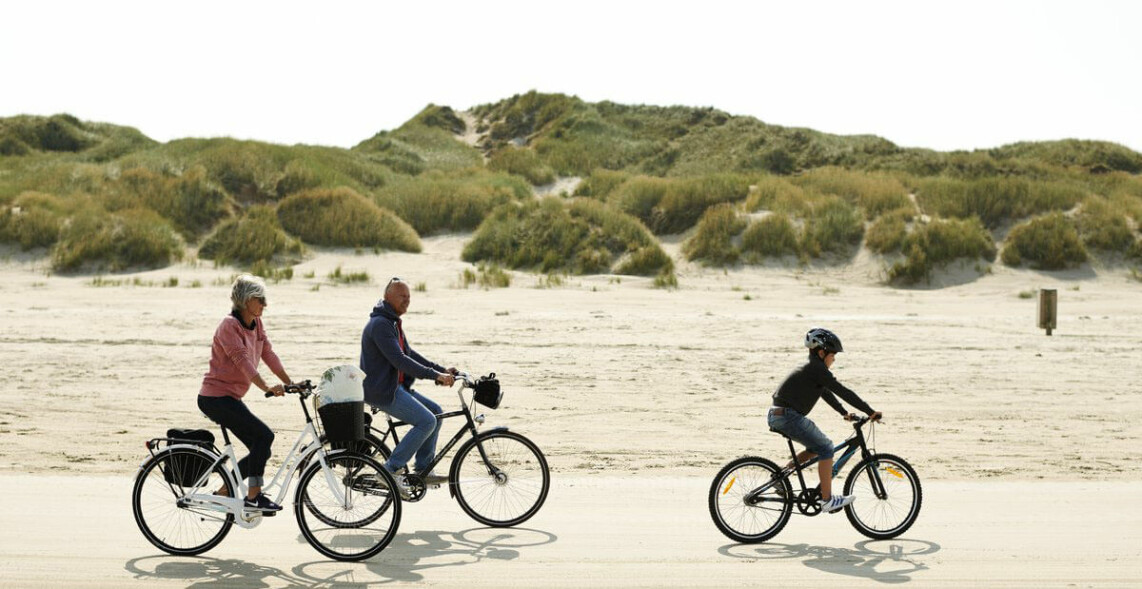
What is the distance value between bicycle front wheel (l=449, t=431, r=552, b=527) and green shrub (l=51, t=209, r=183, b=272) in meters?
21.4

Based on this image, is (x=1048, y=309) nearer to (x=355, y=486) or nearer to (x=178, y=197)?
(x=355, y=486)

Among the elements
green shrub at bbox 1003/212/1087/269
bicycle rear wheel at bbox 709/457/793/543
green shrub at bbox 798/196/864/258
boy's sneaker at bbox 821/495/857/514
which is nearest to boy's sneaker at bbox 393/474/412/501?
bicycle rear wheel at bbox 709/457/793/543

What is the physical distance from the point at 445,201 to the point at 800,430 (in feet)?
91.3

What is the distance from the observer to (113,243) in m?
27.6

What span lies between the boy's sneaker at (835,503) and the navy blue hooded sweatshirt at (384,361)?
102 inches

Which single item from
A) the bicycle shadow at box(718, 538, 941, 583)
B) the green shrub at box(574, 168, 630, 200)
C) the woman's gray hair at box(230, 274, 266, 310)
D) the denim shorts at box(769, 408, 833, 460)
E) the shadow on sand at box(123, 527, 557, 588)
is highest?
the green shrub at box(574, 168, 630, 200)

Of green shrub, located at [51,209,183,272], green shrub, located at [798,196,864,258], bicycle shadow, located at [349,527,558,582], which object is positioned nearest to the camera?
bicycle shadow, located at [349,527,558,582]

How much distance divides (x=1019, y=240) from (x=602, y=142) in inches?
1396

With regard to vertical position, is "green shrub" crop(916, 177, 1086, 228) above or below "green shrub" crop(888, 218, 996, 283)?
above

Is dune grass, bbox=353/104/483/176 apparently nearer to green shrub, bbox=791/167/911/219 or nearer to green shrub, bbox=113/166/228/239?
green shrub, bbox=113/166/228/239

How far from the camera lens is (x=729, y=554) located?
7086 mm

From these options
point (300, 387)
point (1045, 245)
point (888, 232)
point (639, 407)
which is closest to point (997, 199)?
point (1045, 245)

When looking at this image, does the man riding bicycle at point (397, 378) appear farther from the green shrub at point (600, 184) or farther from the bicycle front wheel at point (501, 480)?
the green shrub at point (600, 184)

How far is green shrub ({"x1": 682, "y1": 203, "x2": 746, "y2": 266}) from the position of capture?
28.3m
